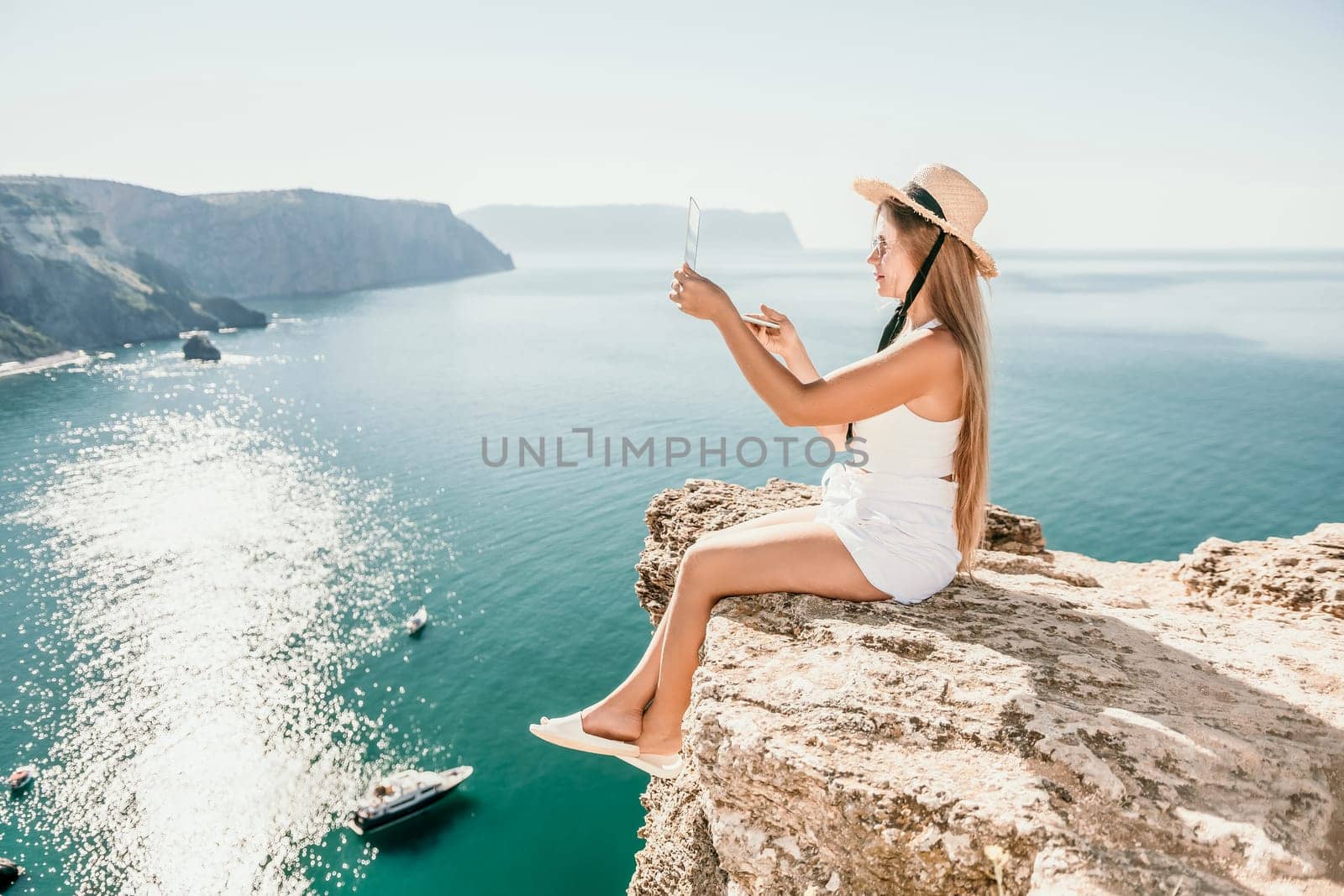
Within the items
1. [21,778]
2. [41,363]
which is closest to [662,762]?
[21,778]

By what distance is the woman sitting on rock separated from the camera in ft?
12.9

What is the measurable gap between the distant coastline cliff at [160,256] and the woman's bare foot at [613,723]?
355ft

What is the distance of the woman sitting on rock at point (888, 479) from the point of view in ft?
12.9

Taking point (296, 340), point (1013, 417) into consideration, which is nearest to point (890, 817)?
point (1013, 417)

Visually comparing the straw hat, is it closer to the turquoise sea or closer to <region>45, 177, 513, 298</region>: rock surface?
the turquoise sea

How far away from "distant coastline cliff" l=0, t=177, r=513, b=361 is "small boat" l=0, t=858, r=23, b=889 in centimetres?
8461

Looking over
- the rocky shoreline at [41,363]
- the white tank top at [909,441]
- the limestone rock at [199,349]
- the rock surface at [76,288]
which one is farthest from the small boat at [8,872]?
the rock surface at [76,288]

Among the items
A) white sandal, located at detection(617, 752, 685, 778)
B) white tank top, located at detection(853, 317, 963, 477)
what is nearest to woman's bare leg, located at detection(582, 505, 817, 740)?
white sandal, located at detection(617, 752, 685, 778)

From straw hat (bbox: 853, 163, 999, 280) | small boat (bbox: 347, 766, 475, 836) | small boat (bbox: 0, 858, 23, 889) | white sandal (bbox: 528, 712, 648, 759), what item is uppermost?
straw hat (bbox: 853, 163, 999, 280)

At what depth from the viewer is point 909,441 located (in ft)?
13.5

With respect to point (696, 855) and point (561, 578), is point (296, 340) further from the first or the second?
point (696, 855)

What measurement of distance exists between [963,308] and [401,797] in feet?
82.0

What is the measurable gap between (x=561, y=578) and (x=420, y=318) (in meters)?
97.7

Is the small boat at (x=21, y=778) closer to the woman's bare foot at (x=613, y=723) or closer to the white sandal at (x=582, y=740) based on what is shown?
the white sandal at (x=582, y=740)
